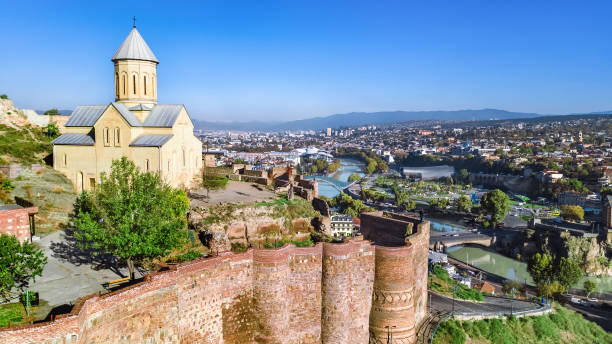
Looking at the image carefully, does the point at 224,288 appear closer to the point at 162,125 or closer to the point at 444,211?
the point at 162,125

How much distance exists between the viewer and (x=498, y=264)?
46250 millimetres

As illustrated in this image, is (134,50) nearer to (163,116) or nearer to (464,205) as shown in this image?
(163,116)

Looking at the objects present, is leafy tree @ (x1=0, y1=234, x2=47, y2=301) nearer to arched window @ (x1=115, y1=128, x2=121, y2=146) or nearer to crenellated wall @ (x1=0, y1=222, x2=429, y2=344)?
crenellated wall @ (x1=0, y1=222, x2=429, y2=344)

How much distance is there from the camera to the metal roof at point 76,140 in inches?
890

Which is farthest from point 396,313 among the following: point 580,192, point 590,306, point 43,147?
point 580,192

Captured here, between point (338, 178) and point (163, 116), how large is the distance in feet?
311

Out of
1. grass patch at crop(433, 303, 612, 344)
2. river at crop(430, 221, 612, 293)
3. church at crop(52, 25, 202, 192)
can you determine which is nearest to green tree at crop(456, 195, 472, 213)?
river at crop(430, 221, 612, 293)

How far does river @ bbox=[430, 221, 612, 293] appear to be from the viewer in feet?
134

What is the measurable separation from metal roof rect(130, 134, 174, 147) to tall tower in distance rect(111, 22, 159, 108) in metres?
2.67

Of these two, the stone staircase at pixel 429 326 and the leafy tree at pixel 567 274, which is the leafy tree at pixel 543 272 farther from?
the stone staircase at pixel 429 326

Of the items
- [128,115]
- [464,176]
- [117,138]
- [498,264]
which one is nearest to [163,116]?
[128,115]

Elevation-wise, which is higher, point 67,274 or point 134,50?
point 134,50

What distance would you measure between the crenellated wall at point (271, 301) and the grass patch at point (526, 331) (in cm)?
208

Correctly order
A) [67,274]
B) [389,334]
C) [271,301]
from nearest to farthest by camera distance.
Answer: [271,301], [67,274], [389,334]
